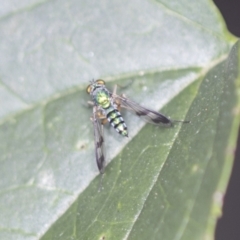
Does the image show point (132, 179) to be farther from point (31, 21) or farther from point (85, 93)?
point (31, 21)

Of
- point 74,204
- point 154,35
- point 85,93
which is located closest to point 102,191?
point 74,204

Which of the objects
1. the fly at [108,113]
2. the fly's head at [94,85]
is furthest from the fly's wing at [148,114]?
the fly's head at [94,85]

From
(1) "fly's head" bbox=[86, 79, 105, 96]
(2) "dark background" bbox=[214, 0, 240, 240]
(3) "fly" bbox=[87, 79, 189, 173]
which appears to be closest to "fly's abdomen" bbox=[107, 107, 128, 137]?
(3) "fly" bbox=[87, 79, 189, 173]

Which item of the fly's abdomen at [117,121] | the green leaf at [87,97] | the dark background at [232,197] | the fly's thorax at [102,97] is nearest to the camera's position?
the green leaf at [87,97]

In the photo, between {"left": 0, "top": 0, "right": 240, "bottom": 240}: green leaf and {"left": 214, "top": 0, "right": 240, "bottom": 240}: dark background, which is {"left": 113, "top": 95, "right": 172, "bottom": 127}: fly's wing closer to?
{"left": 0, "top": 0, "right": 240, "bottom": 240}: green leaf

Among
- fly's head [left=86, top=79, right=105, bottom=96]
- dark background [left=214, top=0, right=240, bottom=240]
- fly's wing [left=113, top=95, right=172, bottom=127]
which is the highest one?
fly's head [left=86, top=79, right=105, bottom=96]

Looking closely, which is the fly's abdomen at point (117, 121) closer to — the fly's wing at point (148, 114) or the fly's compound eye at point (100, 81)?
the fly's wing at point (148, 114)
